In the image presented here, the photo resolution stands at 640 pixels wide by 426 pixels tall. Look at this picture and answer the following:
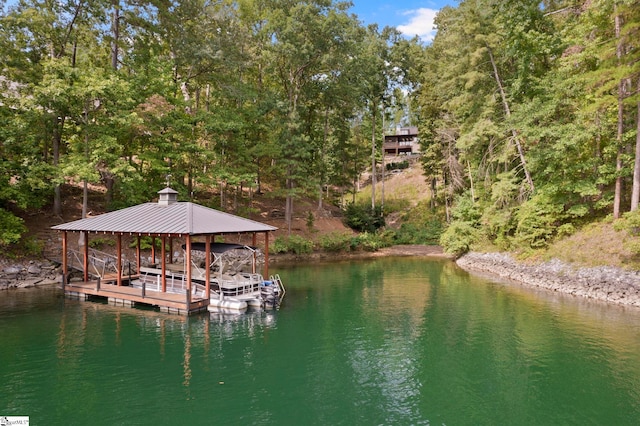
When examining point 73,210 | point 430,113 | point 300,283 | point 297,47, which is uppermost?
point 297,47

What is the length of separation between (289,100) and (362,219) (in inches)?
556

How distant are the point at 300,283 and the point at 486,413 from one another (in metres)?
15.1

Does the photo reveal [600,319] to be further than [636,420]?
Yes

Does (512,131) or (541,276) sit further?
(512,131)

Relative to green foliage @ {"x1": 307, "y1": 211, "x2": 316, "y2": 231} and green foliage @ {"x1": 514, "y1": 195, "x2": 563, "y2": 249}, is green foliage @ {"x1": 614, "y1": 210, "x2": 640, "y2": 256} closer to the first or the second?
green foliage @ {"x1": 514, "y1": 195, "x2": 563, "y2": 249}

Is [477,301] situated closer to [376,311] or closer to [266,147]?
[376,311]

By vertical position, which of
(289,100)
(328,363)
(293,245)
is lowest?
(328,363)

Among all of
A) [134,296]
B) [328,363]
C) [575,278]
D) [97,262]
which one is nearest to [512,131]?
[575,278]

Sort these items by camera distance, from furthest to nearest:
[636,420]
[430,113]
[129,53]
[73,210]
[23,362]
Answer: [430,113] → [129,53] → [73,210] → [23,362] → [636,420]

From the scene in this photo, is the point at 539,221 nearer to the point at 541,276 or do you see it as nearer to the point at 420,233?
the point at 541,276


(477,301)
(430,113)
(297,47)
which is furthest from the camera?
(430,113)

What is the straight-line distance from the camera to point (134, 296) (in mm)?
17391

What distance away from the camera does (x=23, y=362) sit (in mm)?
11023

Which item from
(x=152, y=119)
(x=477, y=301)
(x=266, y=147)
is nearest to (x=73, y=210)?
(x=152, y=119)
